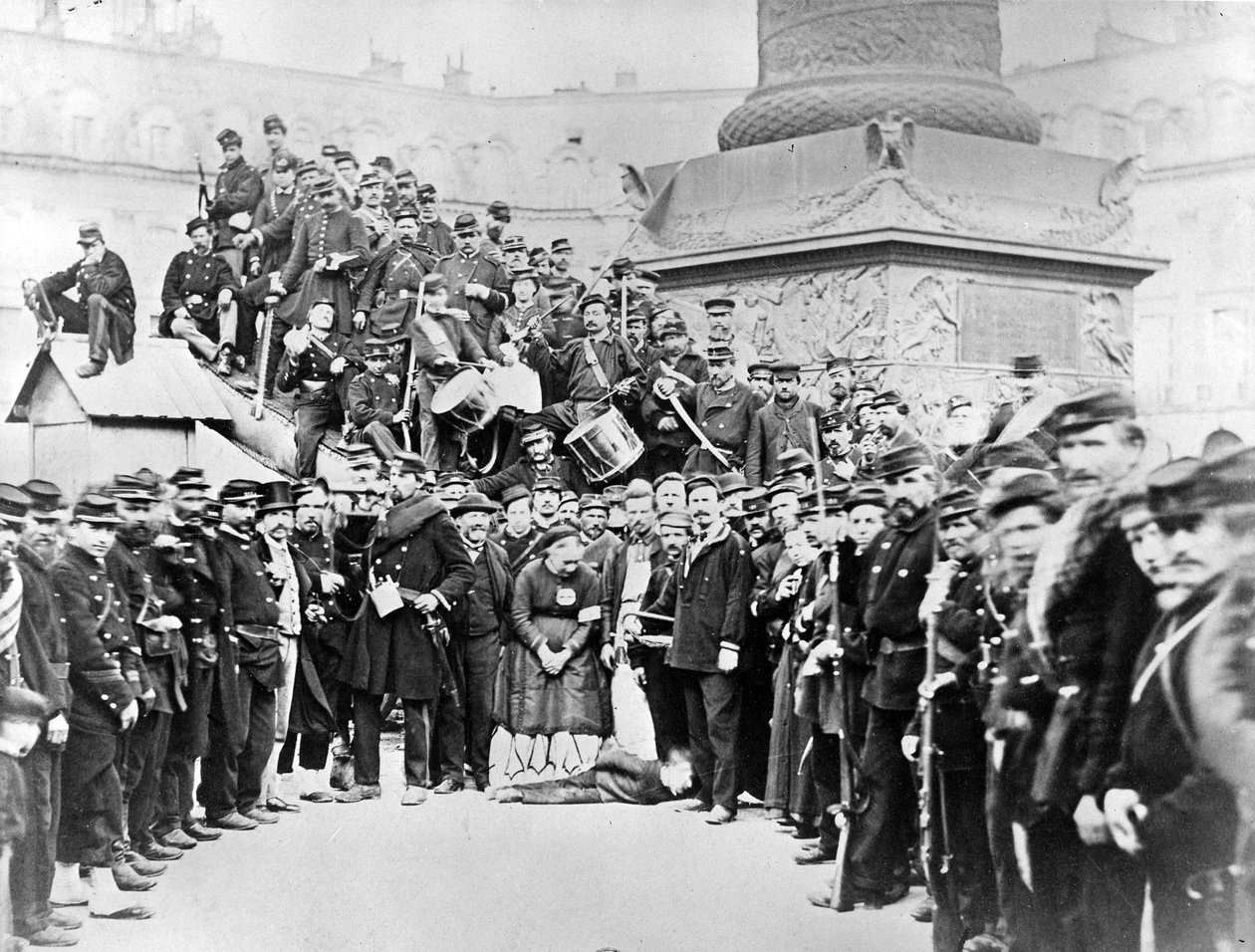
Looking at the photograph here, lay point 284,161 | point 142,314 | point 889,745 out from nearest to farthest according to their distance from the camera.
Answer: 1. point 889,745
2. point 284,161
3. point 142,314

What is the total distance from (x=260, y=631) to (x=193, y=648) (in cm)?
52

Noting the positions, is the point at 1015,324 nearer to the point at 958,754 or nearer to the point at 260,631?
the point at 260,631

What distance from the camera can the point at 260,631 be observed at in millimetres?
9195

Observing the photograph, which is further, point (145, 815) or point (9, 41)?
point (9, 41)

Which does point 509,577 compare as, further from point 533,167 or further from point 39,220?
point 533,167

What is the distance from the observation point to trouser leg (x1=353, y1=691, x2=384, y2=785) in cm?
992

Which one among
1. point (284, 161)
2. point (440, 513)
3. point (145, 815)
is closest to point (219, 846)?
point (145, 815)

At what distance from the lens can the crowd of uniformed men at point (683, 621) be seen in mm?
5770

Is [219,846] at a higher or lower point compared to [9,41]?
lower

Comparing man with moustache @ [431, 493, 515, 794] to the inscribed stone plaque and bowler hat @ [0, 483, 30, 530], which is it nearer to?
bowler hat @ [0, 483, 30, 530]

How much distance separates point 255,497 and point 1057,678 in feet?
15.5

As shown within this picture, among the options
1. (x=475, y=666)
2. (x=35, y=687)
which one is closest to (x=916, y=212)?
(x=475, y=666)

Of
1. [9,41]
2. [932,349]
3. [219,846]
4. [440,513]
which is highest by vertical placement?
[9,41]

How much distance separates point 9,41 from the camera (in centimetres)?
965
